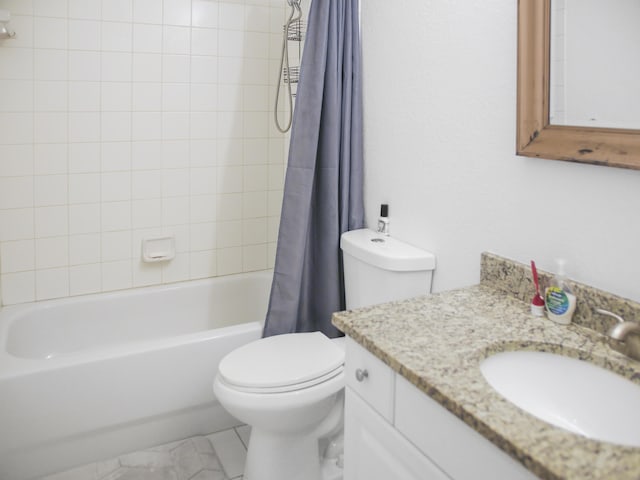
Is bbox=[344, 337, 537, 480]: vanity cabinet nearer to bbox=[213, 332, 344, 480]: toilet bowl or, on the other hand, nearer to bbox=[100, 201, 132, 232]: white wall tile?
bbox=[213, 332, 344, 480]: toilet bowl

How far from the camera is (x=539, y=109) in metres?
1.33

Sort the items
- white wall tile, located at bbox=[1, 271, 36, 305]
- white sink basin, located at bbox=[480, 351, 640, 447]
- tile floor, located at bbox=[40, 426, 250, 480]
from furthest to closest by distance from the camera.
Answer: white wall tile, located at bbox=[1, 271, 36, 305] < tile floor, located at bbox=[40, 426, 250, 480] < white sink basin, located at bbox=[480, 351, 640, 447]

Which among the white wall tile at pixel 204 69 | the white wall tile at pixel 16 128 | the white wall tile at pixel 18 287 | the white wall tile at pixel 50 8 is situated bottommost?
the white wall tile at pixel 18 287

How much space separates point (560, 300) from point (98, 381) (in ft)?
5.15

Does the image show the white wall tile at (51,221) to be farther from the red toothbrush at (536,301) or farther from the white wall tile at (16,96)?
the red toothbrush at (536,301)

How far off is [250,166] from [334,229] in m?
0.87

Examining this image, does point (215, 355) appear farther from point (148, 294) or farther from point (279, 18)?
point (279, 18)

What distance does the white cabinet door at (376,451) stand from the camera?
3.36ft

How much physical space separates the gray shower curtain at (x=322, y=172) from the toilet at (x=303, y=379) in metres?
0.17

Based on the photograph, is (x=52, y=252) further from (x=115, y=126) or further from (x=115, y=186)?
(x=115, y=126)

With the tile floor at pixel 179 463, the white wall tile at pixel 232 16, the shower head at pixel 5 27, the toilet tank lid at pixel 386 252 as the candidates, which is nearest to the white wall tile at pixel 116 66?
the shower head at pixel 5 27

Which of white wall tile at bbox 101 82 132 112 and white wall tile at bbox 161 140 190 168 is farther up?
white wall tile at bbox 101 82 132 112

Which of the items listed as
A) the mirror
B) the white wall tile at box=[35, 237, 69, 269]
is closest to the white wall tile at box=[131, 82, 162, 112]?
the white wall tile at box=[35, 237, 69, 269]

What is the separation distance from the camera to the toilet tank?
1763 mm
